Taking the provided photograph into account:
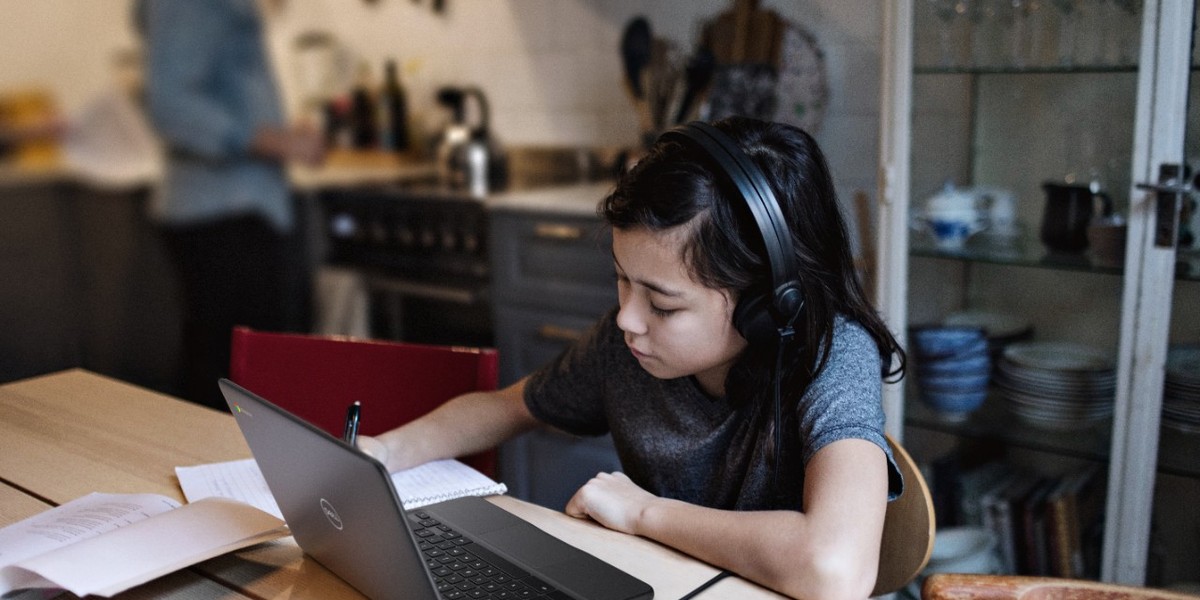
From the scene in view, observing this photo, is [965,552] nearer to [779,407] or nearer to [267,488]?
[779,407]

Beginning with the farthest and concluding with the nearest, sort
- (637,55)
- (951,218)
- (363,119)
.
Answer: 1. (363,119)
2. (637,55)
3. (951,218)

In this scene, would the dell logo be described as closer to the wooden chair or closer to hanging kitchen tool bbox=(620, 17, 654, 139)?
the wooden chair

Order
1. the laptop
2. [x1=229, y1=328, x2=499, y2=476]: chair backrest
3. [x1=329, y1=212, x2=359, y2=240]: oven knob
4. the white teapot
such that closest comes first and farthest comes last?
1. the laptop
2. [x1=229, y1=328, x2=499, y2=476]: chair backrest
3. the white teapot
4. [x1=329, y1=212, x2=359, y2=240]: oven knob

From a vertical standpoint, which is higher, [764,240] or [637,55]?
[637,55]

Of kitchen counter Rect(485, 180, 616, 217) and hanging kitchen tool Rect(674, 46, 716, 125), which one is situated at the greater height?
hanging kitchen tool Rect(674, 46, 716, 125)

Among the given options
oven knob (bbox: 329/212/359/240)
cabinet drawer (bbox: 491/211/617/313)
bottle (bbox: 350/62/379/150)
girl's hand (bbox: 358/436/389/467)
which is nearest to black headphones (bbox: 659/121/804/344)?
girl's hand (bbox: 358/436/389/467)

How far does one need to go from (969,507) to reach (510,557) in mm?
1402

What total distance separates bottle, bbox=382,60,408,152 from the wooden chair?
2816mm

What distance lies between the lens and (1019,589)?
910 millimetres

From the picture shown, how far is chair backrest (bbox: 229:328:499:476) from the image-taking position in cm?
142

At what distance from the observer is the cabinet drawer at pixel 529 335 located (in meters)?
2.51

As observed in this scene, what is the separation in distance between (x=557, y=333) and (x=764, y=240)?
1.59 metres

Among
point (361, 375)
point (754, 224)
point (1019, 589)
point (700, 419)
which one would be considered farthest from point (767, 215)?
point (361, 375)

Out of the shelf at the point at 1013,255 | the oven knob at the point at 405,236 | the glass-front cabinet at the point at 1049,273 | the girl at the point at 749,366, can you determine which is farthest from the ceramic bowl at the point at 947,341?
the oven knob at the point at 405,236
